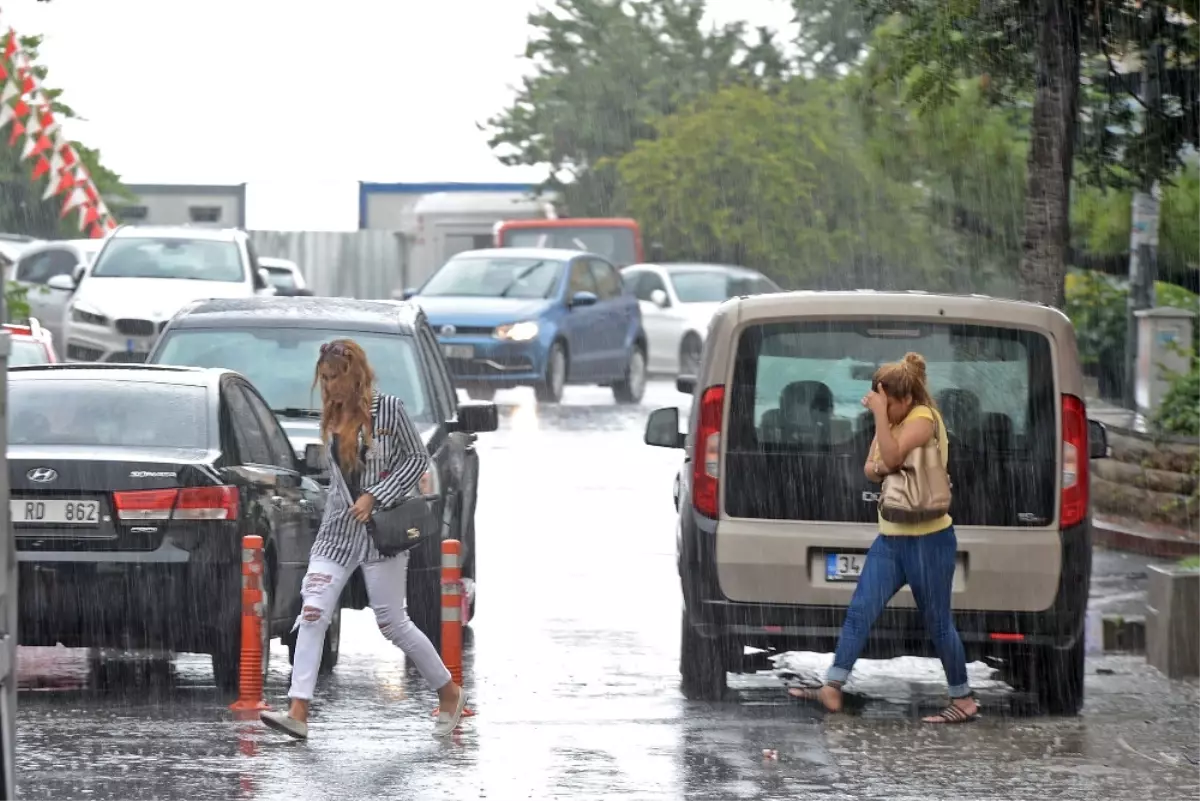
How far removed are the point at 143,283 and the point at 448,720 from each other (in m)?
18.2

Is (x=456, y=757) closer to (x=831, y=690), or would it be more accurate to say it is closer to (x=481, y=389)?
(x=831, y=690)

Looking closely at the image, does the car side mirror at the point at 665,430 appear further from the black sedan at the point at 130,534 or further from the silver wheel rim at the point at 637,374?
the silver wheel rim at the point at 637,374

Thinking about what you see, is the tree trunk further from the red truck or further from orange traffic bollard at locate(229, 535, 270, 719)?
the red truck

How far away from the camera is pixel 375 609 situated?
10.1m

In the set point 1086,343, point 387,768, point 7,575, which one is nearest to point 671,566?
point 387,768

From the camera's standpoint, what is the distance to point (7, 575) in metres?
6.26

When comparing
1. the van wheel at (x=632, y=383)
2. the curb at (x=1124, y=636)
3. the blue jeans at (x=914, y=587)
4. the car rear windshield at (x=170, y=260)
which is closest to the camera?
the blue jeans at (x=914, y=587)

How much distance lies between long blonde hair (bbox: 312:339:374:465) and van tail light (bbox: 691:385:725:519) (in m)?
1.48

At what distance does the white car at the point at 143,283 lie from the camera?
2634cm

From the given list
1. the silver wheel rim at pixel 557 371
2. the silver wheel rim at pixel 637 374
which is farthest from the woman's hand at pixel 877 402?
the silver wheel rim at pixel 637 374

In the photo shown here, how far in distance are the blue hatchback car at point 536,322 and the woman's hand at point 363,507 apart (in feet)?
63.0

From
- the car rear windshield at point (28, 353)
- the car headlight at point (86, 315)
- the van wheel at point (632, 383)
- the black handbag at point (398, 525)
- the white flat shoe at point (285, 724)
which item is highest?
the car headlight at point (86, 315)

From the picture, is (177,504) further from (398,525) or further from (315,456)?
(398,525)

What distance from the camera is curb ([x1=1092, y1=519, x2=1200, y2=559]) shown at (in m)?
16.9
